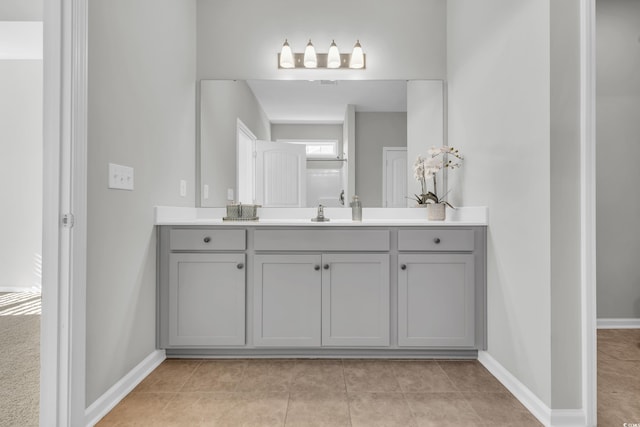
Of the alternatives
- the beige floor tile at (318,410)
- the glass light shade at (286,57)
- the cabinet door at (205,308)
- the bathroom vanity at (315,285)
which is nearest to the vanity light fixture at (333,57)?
the glass light shade at (286,57)

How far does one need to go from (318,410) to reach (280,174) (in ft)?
5.47

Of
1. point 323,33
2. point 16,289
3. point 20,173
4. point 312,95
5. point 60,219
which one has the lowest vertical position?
point 16,289

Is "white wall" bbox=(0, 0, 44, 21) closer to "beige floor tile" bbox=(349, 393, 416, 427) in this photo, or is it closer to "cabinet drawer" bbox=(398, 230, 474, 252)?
"cabinet drawer" bbox=(398, 230, 474, 252)

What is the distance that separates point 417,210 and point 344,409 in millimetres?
1550

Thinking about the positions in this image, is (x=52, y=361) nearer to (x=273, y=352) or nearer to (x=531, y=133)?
(x=273, y=352)

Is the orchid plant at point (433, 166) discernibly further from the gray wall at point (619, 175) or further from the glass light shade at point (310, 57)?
the gray wall at point (619, 175)

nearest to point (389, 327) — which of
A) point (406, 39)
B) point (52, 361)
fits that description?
point (52, 361)

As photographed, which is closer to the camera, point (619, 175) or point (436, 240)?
point (436, 240)

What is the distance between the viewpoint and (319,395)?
1839 millimetres

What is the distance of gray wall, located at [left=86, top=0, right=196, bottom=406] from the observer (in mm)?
1614

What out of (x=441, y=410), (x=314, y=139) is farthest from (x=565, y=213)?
(x=314, y=139)

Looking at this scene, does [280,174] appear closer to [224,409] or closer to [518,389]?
[224,409]

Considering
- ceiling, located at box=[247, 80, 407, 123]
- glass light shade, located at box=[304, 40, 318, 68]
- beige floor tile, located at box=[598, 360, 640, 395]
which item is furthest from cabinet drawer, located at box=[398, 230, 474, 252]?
glass light shade, located at box=[304, 40, 318, 68]

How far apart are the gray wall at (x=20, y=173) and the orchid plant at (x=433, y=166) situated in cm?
387
